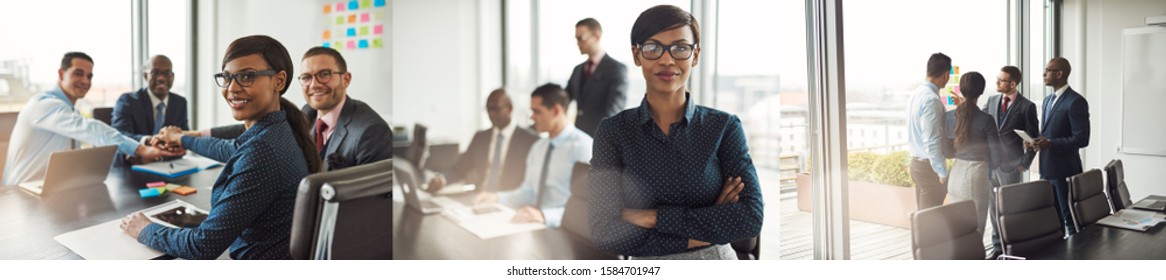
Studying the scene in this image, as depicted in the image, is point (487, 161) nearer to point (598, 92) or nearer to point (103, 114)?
point (598, 92)

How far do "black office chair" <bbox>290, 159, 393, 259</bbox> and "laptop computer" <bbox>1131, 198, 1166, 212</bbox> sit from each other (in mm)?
2677

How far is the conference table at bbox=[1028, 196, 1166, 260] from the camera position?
2969mm

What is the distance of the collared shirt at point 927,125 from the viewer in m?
2.91

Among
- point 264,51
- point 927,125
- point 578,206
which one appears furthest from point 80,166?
point 927,125

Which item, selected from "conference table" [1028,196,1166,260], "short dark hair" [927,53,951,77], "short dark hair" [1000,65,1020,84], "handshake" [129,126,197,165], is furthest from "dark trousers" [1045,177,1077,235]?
"handshake" [129,126,197,165]

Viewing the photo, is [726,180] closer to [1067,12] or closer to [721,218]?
[721,218]

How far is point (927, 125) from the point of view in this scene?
2.92 metres

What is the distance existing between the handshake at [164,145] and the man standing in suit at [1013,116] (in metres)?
2.87

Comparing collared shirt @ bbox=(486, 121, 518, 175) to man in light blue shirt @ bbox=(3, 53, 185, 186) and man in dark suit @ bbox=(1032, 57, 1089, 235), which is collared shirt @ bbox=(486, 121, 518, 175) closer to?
man in light blue shirt @ bbox=(3, 53, 185, 186)

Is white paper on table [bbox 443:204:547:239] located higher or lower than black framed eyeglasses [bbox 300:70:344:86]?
lower

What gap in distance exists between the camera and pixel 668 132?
266 centimetres
